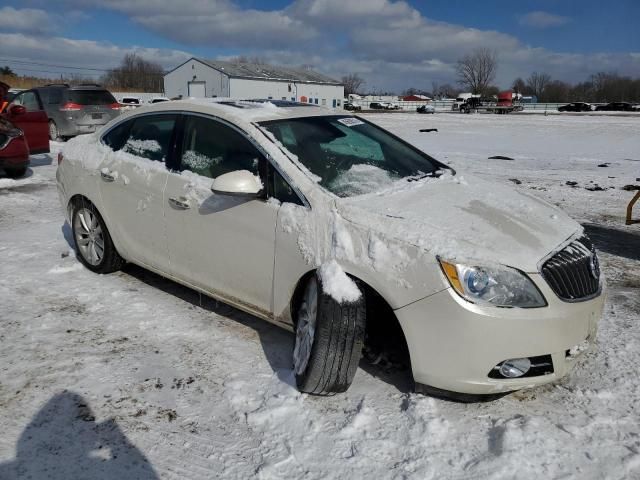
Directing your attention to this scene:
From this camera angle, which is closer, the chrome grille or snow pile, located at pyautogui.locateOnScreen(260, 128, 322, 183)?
the chrome grille

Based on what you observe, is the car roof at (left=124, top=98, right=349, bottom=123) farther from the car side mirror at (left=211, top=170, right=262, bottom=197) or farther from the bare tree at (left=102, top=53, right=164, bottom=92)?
the bare tree at (left=102, top=53, right=164, bottom=92)

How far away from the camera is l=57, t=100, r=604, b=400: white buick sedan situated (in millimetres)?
2727

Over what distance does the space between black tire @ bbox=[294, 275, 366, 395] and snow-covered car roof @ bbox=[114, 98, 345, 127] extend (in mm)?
1408

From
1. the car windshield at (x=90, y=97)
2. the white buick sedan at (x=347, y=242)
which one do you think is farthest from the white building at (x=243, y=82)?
the white buick sedan at (x=347, y=242)

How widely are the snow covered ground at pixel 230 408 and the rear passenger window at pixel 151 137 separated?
46.1 inches

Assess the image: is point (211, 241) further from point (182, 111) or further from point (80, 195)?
point (80, 195)

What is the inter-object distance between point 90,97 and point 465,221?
48.6 ft

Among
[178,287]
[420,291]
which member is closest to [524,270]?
[420,291]

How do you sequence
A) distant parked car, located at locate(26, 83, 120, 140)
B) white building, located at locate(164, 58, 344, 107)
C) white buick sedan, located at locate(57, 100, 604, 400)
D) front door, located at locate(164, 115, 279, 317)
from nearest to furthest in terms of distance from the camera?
white buick sedan, located at locate(57, 100, 604, 400), front door, located at locate(164, 115, 279, 317), distant parked car, located at locate(26, 83, 120, 140), white building, located at locate(164, 58, 344, 107)

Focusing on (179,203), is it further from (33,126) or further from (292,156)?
(33,126)

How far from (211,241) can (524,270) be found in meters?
1.99

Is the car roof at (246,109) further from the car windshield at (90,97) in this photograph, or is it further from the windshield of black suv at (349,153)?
the car windshield at (90,97)

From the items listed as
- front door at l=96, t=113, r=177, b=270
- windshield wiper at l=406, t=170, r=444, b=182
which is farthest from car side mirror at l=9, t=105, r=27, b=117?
windshield wiper at l=406, t=170, r=444, b=182

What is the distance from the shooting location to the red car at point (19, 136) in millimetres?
9094
